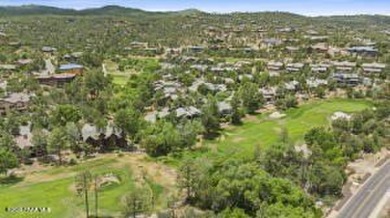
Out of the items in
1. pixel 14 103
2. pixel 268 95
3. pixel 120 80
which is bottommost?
pixel 120 80

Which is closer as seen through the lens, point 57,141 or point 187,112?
point 57,141

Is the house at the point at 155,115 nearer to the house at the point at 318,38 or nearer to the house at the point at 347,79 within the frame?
the house at the point at 347,79

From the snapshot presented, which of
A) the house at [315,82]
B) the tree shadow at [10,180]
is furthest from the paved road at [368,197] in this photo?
the house at [315,82]

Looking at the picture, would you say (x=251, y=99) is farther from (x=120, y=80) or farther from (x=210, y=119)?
(x=120, y=80)

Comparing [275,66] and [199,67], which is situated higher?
[275,66]

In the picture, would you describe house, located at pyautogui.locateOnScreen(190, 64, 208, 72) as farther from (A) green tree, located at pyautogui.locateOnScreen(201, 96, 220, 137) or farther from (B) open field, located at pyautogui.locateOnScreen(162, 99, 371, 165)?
(A) green tree, located at pyautogui.locateOnScreen(201, 96, 220, 137)

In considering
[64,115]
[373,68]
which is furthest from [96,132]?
[373,68]

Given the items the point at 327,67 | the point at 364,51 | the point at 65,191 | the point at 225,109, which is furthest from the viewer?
the point at 364,51
